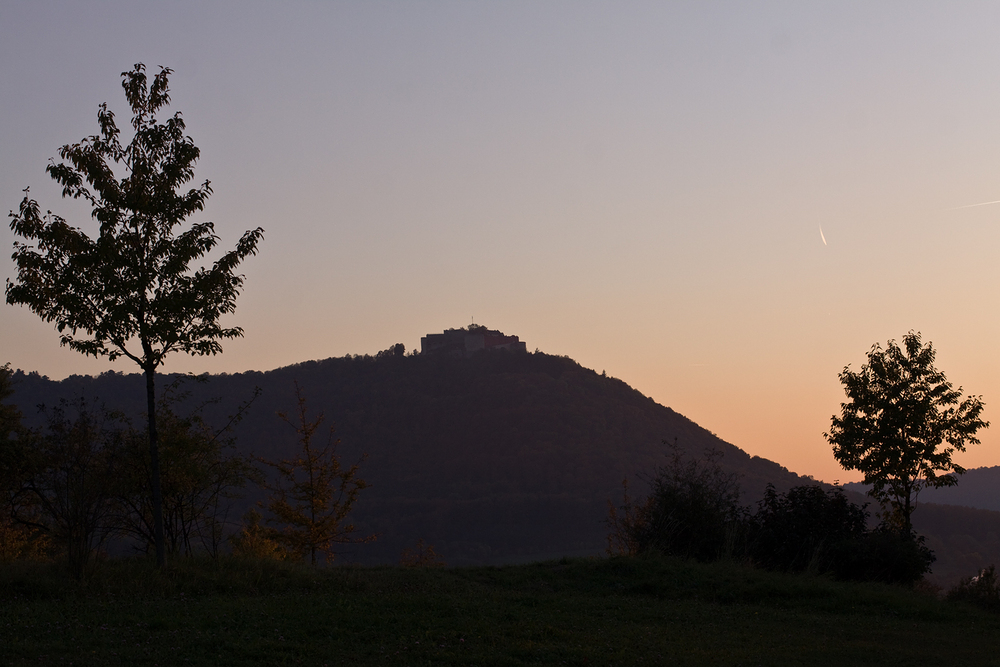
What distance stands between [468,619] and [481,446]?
287ft

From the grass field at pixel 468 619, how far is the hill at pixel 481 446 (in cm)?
4905

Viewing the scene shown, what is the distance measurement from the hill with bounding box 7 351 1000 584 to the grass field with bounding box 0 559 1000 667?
49055mm

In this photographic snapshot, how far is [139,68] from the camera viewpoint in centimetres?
1319

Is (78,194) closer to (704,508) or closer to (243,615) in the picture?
(243,615)

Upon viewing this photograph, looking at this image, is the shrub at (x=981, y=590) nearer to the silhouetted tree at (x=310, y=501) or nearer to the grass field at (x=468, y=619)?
the grass field at (x=468, y=619)

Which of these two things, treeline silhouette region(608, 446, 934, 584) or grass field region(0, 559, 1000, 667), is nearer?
grass field region(0, 559, 1000, 667)

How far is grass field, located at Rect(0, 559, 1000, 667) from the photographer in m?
8.50

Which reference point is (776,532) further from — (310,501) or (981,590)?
(310,501)

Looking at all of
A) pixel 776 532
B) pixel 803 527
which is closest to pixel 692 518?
pixel 776 532

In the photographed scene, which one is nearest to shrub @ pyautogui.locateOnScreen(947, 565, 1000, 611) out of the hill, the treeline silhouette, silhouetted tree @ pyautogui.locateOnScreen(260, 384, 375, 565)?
the treeline silhouette

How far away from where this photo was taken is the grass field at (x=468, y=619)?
8.50 meters

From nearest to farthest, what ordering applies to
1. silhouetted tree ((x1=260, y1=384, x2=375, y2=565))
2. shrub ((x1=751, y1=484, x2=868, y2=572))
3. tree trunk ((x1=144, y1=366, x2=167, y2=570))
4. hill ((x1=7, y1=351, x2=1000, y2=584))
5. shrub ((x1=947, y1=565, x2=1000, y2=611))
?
tree trunk ((x1=144, y1=366, x2=167, y2=570))
shrub ((x1=947, y1=565, x2=1000, y2=611))
shrub ((x1=751, y1=484, x2=868, y2=572))
silhouetted tree ((x1=260, y1=384, x2=375, y2=565))
hill ((x1=7, y1=351, x2=1000, y2=584))

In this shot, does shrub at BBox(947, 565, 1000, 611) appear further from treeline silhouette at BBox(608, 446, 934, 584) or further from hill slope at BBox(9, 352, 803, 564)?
hill slope at BBox(9, 352, 803, 564)

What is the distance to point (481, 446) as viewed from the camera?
97.6 meters
